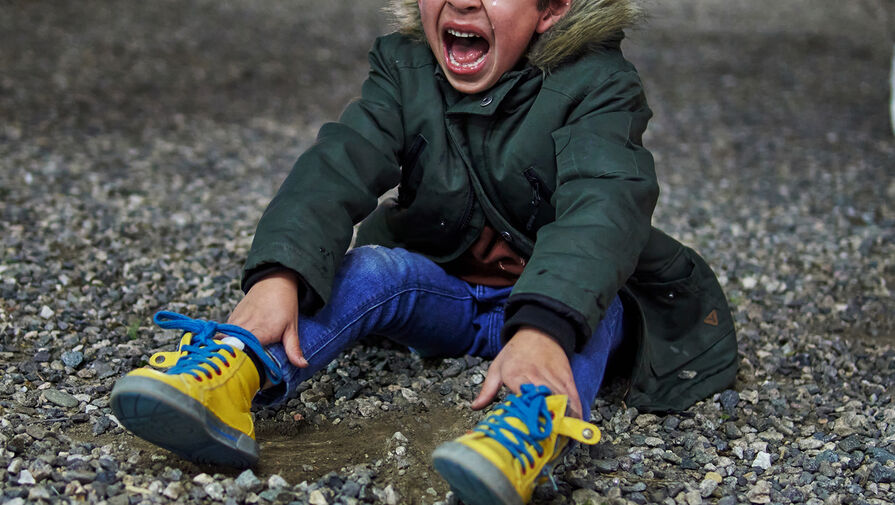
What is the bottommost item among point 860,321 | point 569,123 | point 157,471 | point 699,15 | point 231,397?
point 699,15

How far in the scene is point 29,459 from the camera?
259cm

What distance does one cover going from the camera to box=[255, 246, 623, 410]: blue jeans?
2773mm

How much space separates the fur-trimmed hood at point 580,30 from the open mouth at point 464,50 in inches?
6.2

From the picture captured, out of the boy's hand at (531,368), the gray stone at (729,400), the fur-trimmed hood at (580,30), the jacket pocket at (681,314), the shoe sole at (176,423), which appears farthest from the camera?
the gray stone at (729,400)

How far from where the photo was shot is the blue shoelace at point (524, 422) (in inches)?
88.7

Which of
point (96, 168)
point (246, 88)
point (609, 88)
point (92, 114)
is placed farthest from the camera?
point (246, 88)

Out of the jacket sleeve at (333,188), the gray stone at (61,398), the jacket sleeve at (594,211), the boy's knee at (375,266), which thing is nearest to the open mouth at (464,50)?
the jacket sleeve at (333,188)

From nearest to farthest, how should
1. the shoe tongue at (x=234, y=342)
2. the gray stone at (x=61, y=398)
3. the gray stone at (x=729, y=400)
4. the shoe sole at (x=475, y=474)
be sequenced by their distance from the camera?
the shoe sole at (x=475, y=474) → the shoe tongue at (x=234, y=342) → the gray stone at (x=61, y=398) → the gray stone at (x=729, y=400)

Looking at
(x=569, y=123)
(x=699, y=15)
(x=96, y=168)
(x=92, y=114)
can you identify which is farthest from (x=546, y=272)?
(x=699, y=15)

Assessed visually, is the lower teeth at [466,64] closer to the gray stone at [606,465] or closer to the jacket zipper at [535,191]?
the jacket zipper at [535,191]

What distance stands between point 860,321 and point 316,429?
265 cm

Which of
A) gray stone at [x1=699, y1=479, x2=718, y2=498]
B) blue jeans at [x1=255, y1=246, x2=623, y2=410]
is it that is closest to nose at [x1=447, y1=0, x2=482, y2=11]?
blue jeans at [x1=255, y1=246, x2=623, y2=410]

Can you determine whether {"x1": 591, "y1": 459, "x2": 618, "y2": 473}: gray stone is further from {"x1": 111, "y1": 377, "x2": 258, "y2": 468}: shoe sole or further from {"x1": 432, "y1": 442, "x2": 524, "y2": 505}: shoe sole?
{"x1": 111, "y1": 377, "x2": 258, "y2": 468}: shoe sole

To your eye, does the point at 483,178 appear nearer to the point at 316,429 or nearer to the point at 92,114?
the point at 316,429
